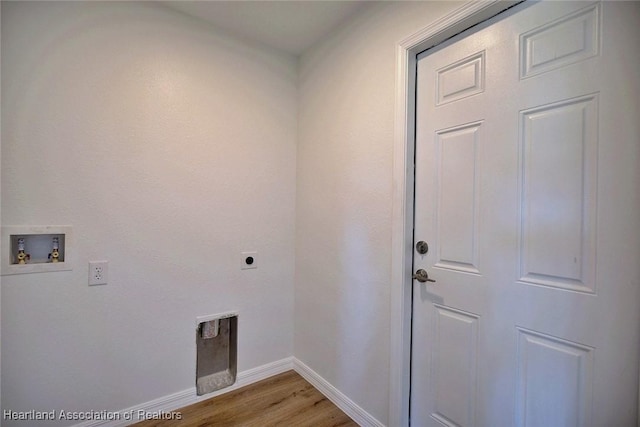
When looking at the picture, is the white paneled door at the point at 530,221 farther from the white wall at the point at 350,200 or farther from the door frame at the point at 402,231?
the white wall at the point at 350,200

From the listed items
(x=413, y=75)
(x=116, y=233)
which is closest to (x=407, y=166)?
(x=413, y=75)

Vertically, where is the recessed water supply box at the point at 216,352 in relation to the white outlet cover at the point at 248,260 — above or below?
below

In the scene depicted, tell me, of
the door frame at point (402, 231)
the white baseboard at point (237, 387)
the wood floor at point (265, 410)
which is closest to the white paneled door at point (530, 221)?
the door frame at point (402, 231)

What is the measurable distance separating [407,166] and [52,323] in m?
2.04

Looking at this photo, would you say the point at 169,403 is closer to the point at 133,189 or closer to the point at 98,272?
the point at 98,272

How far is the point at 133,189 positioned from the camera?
1646 millimetres

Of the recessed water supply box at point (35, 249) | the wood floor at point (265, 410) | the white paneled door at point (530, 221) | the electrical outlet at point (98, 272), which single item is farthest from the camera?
the wood floor at point (265, 410)

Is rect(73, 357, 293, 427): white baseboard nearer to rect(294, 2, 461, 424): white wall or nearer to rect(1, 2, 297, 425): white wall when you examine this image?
rect(1, 2, 297, 425): white wall

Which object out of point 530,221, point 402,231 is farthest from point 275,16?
point 530,221

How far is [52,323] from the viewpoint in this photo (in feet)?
4.74

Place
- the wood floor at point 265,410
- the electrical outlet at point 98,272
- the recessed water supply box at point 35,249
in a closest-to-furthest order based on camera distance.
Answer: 1. the recessed water supply box at point 35,249
2. the electrical outlet at point 98,272
3. the wood floor at point 265,410

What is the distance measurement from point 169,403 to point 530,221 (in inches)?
87.9

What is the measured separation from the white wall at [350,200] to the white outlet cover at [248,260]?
1.16 ft

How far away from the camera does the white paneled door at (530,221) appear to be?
89 cm
